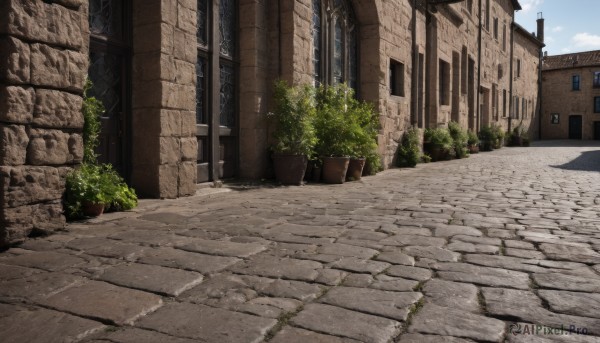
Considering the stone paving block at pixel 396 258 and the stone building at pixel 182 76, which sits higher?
the stone building at pixel 182 76

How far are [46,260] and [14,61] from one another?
1.50m

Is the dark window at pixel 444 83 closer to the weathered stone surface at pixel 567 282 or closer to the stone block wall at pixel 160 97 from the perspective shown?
the stone block wall at pixel 160 97

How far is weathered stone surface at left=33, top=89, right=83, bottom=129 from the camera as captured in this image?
11.9 feet

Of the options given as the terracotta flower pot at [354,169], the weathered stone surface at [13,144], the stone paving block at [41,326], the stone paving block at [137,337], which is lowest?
the stone paving block at [137,337]

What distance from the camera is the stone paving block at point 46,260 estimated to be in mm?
2783

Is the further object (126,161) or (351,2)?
(351,2)

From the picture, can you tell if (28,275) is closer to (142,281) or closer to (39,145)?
(142,281)

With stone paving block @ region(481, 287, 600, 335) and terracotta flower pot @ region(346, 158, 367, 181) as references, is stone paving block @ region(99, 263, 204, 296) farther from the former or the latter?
terracotta flower pot @ region(346, 158, 367, 181)

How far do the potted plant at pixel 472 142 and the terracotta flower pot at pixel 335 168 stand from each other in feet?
33.4

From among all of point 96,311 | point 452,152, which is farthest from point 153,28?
point 452,152

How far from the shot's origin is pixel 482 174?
898cm

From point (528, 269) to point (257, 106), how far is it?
5.21 meters

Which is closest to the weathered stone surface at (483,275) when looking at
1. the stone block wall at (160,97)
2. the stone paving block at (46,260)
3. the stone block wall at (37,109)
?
the stone paving block at (46,260)

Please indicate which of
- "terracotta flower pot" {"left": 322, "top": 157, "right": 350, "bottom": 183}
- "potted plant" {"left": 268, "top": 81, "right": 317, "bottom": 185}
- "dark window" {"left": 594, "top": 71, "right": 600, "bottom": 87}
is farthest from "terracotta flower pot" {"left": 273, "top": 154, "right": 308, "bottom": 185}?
"dark window" {"left": 594, "top": 71, "right": 600, "bottom": 87}
